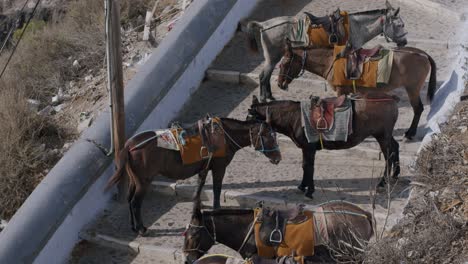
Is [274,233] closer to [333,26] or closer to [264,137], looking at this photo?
[264,137]

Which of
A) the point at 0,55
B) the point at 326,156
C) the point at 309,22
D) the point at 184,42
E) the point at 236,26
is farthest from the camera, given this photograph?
the point at 0,55

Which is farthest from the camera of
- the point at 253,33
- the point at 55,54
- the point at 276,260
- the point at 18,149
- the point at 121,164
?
the point at 55,54

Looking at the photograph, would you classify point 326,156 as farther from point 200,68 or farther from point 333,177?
point 200,68

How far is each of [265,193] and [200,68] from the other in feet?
11.3


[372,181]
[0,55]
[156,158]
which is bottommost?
[0,55]

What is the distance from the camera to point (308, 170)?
35.3 feet

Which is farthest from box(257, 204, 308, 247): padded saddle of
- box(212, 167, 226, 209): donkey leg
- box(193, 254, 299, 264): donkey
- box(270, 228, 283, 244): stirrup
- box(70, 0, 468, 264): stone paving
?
box(212, 167, 226, 209): donkey leg

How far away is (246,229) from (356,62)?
3.48m

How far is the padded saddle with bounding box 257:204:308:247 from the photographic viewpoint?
28.8 feet

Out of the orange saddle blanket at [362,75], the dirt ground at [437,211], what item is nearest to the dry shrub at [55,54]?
the orange saddle blanket at [362,75]

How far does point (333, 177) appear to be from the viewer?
1138cm

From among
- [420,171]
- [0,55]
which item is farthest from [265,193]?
[0,55]

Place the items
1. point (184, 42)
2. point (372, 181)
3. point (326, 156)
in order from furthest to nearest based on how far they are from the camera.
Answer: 1. point (184, 42)
2. point (326, 156)
3. point (372, 181)

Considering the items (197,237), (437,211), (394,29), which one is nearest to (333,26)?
(394,29)
